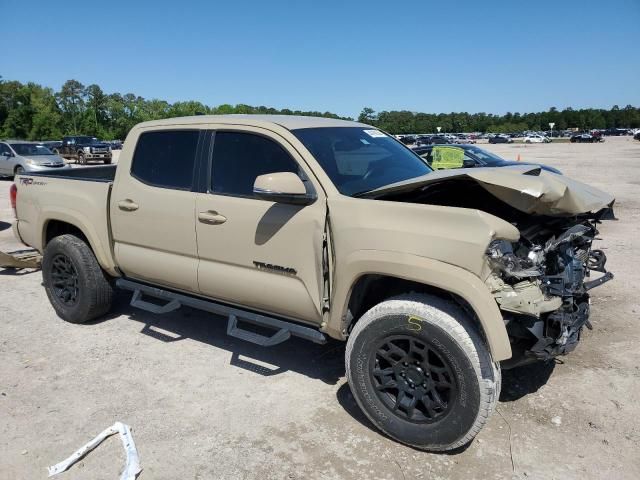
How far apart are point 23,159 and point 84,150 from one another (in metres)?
9.53

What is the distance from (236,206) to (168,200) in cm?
73

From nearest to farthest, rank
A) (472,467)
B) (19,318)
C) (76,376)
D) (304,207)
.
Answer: (472,467), (304,207), (76,376), (19,318)

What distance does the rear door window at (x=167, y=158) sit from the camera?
13.5ft

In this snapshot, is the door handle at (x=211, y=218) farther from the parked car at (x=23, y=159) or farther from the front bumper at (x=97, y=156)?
the front bumper at (x=97, y=156)

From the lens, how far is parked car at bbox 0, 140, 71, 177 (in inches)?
808

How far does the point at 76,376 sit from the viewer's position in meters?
4.06

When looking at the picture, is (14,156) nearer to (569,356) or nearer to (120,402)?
(120,402)

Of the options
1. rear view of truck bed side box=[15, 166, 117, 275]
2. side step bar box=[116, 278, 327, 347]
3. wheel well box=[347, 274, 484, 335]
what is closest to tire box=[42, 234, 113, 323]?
rear view of truck bed side box=[15, 166, 117, 275]

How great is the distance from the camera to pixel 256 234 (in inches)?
141

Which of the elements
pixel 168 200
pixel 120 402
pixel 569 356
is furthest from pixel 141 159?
pixel 569 356

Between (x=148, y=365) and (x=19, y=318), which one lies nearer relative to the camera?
(x=148, y=365)

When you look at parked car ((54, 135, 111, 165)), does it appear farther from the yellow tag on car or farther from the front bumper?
the yellow tag on car

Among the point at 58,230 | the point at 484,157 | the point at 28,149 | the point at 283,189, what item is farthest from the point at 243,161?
the point at 28,149

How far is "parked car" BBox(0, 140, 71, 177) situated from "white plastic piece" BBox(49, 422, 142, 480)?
65.3 feet
